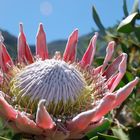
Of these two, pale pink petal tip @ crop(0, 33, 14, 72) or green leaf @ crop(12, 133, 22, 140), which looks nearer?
green leaf @ crop(12, 133, 22, 140)

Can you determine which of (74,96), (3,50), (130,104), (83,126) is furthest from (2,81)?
(130,104)

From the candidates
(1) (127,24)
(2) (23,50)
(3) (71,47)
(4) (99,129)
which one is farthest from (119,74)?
(1) (127,24)

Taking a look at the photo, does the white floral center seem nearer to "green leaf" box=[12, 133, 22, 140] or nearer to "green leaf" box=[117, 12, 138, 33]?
"green leaf" box=[12, 133, 22, 140]

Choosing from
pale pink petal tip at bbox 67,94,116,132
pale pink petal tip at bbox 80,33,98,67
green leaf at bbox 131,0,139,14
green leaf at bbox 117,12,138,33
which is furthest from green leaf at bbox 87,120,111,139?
green leaf at bbox 131,0,139,14

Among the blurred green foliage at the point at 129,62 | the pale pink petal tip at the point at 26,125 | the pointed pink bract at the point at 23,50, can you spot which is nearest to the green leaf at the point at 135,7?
the blurred green foliage at the point at 129,62

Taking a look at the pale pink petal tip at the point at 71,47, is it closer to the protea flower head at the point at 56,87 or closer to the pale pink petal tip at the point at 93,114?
the protea flower head at the point at 56,87

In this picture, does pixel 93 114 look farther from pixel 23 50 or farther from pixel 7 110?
pixel 23 50
